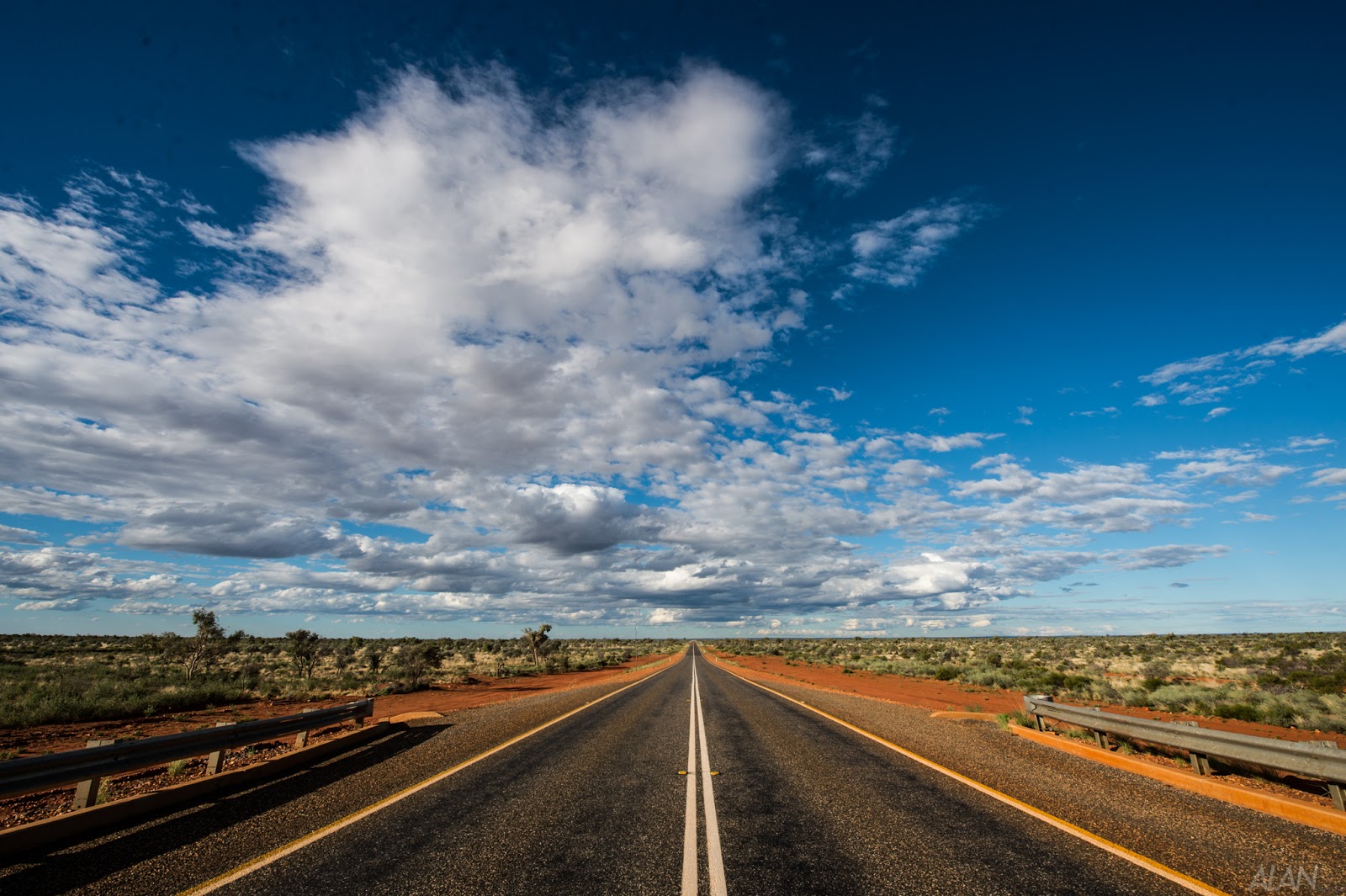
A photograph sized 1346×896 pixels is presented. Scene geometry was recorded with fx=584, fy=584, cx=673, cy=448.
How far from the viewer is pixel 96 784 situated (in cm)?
712

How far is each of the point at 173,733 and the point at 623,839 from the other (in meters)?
11.9

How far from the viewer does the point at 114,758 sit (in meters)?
7.36

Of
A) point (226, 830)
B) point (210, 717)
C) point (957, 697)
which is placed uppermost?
point (226, 830)

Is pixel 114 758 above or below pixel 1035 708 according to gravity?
above

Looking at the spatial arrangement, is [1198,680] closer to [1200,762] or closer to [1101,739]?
[1101,739]

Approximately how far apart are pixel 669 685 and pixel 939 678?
1722cm

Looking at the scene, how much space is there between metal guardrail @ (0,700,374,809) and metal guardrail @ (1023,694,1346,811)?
14.3m

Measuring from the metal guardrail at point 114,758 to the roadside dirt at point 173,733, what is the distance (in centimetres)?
73

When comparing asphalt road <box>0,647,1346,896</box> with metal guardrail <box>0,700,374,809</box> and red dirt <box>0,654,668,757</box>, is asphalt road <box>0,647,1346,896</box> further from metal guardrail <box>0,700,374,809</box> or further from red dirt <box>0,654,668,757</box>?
red dirt <box>0,654,668,757</box>

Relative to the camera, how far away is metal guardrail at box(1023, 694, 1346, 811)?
6.99 m

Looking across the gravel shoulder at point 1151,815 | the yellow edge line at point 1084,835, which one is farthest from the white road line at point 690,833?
the gravel shoulder at point 1151,815

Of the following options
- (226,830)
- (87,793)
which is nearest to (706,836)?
(226,830)

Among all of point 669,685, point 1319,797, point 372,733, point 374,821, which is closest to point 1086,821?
point 1319,797

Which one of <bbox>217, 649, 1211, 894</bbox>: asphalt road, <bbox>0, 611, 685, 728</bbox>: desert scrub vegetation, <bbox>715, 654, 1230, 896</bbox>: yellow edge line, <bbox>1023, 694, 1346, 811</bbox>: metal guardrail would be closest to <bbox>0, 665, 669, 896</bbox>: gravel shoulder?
<bbox>217, 649, 1211, 894</bbox>: asphalt road
